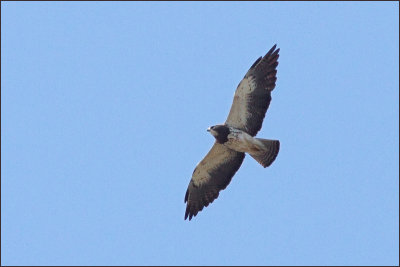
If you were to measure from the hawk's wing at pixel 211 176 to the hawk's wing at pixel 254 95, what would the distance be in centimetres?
75

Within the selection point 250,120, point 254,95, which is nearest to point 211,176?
point 250,120

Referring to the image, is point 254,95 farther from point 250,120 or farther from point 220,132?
point 220,132

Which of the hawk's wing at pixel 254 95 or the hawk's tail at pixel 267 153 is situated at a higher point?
the hawk's wing at pixel 254 95

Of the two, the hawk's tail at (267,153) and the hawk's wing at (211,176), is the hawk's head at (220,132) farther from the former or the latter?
the hawk's tail at (267,153)

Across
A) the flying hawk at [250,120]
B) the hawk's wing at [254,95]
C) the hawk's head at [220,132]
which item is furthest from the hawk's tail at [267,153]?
the hawk's head at [220,132]

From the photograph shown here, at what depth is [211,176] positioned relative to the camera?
58.4 feet

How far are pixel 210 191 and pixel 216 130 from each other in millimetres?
1831

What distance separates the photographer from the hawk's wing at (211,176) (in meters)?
17.5

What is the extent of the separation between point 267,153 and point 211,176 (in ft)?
5.19

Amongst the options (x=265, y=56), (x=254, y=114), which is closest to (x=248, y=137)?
(x=254, y=114)

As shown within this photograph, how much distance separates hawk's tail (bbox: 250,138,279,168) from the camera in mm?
16766

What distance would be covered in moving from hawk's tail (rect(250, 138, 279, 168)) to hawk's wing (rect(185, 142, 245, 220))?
0.72 metres

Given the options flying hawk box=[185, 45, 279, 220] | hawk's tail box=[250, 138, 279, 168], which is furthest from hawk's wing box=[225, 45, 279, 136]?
hawk's tail box=[250, 138, 279, 168]

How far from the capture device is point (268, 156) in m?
16.9
